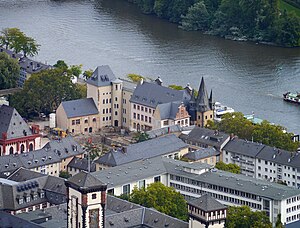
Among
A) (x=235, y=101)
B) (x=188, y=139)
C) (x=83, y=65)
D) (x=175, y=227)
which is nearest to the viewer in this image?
(x=175, y=227)

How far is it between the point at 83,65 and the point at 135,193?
35.4 m

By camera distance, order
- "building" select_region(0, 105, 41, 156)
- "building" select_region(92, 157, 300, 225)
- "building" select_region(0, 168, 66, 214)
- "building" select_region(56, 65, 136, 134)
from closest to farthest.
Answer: "building" select_region(0, 168, 66, 214), "building" select_region(92, 157, 300, 225), "building" select_region(0, 105, 41, 156), "building" select_region(56, 65, 136, 134)

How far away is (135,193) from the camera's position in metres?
65.2

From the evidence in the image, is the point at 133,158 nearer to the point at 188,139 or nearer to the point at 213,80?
the point at 188,139

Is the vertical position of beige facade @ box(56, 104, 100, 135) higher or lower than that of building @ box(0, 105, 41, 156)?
lower

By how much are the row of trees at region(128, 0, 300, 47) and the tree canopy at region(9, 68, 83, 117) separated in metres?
32.2

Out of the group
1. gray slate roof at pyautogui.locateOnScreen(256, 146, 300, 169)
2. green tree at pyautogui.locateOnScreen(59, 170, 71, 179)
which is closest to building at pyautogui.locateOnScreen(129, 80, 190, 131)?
gray slate roof at pyautogui.locateOnScreen(256, 146, 300, 169)

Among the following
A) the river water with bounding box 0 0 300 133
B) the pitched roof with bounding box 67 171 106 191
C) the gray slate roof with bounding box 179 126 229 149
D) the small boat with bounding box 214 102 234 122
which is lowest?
the river water with bounding box 0 0 300 133

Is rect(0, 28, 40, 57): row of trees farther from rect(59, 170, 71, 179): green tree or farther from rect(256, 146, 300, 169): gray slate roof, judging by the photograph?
rect(256, 146, 300, 169): gray slate roof

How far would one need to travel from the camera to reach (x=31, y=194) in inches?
2574

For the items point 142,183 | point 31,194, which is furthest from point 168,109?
point 31,194

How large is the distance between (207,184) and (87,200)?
1420 cm

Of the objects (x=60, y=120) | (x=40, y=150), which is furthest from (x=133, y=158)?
(x=60, y=120)

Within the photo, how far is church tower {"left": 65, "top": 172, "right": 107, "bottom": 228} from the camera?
54125 millimetres
